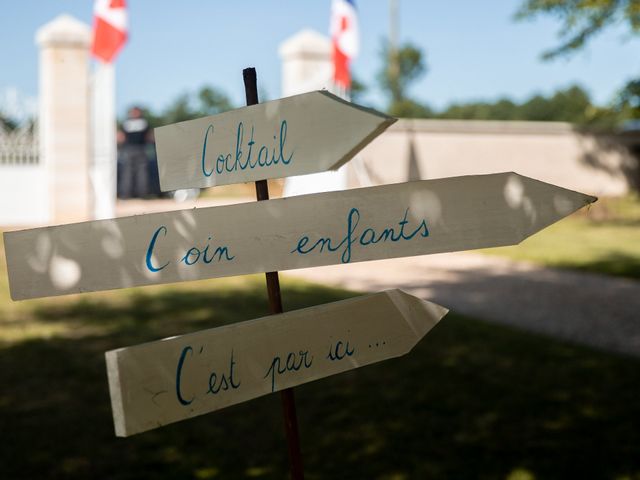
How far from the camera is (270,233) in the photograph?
1630 millimetres

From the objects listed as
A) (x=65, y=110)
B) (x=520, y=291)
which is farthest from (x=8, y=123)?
(x=520, y=291)

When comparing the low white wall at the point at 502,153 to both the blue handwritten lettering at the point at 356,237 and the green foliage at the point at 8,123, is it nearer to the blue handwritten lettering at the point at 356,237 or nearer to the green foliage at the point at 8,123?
the green foliage at the point at 8,123

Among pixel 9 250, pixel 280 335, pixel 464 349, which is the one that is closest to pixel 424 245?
pixel 280 335

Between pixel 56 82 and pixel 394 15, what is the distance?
24956 mm

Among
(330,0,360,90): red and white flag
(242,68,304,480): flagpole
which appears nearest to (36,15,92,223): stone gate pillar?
(330,0,360,90): red and white flag

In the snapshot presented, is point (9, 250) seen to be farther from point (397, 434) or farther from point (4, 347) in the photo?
point (4, 347)

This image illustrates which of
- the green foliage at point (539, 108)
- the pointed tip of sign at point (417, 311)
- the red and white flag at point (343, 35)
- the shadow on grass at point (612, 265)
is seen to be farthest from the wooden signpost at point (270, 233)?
the green foliage at point (539, 108)

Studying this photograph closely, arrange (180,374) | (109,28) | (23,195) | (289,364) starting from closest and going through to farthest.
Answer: (180,374), (289,364), (109,28), (23,195)

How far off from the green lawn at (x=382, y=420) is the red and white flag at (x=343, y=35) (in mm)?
7406

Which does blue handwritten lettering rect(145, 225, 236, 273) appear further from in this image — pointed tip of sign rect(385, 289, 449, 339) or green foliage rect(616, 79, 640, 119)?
green foliage rect(616, 79, 640, 119)

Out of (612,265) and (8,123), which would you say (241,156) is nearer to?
(612,265)

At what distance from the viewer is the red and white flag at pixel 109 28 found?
10.8 m

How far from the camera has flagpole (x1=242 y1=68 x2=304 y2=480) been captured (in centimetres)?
176

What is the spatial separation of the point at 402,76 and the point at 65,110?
108 feet
